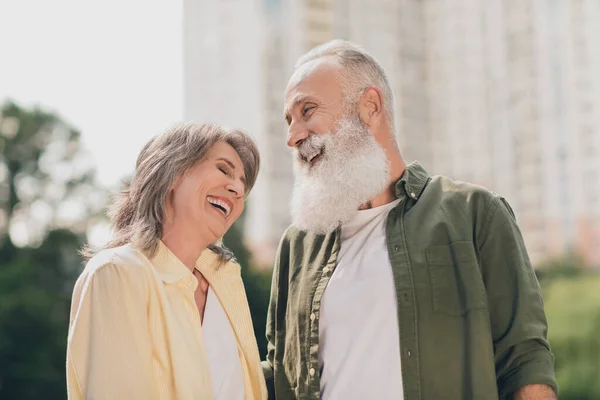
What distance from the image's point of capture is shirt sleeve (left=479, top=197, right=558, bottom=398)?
299 cm

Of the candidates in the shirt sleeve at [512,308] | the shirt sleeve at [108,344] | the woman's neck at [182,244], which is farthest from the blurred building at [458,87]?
the shirt sleeve at [108,344]

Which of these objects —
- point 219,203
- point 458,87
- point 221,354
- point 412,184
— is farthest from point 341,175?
point 458,87

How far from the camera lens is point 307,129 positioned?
136 inches

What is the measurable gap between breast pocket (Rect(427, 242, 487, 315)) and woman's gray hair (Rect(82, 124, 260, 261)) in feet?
3.15

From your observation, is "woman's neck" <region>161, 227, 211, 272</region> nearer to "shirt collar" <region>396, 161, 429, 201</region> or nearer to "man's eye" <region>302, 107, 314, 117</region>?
"man's eye" <region>302, 107, 314, 117</region>

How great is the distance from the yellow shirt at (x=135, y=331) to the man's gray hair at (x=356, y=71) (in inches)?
40.5

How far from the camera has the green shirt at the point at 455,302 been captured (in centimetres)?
303

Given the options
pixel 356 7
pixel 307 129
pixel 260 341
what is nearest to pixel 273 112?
pixel 356 7

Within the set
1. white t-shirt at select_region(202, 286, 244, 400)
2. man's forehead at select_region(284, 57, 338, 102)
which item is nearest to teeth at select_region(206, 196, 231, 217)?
white t-shirt at select_region(202, 286, 244, 400)

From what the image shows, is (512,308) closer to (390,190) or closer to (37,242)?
(390,190)

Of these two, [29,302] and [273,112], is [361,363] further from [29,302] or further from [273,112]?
[273,112]

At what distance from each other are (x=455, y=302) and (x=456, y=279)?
92 mm

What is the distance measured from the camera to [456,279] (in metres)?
3.16

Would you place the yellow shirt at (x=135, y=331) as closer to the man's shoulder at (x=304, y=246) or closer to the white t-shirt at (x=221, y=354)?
the white t-shirt at (x=221, y=354)
